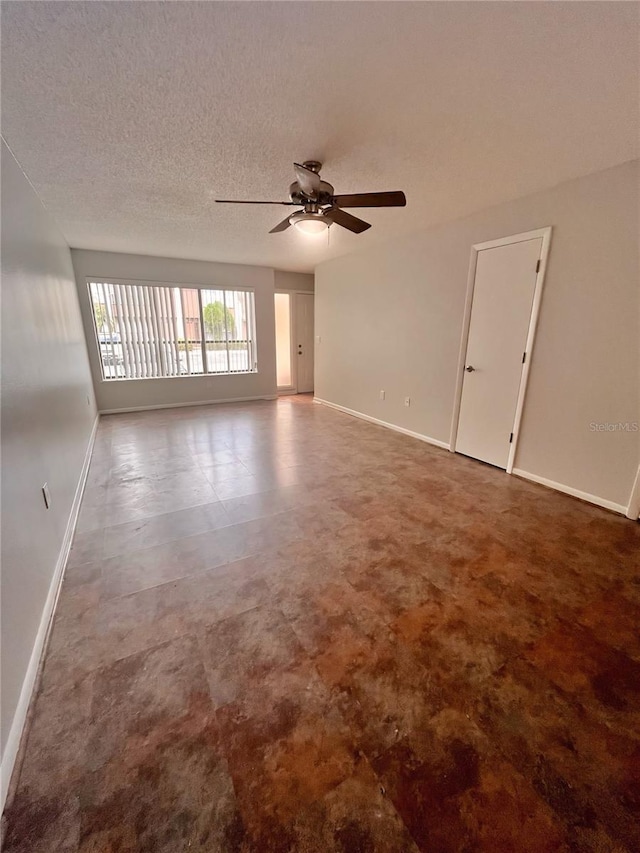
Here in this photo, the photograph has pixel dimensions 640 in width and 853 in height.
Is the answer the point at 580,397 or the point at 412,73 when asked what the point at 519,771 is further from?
the point at 412,73

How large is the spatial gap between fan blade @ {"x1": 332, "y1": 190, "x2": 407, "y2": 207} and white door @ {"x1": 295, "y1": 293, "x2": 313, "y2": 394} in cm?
502

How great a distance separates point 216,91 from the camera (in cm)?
174

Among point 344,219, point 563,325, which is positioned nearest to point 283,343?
point 344,219

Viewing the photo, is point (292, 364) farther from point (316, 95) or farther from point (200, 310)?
point (316, 95)

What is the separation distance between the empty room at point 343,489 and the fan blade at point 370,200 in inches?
1.5

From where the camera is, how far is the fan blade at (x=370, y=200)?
222 cm

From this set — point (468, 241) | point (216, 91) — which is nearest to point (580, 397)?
point (468, 241)

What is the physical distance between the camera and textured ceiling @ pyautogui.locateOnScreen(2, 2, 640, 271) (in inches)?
52.8

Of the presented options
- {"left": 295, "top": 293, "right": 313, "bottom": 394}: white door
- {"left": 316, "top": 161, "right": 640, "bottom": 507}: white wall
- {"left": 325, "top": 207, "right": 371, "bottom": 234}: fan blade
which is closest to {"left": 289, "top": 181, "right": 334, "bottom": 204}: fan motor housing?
{"left": 325, "top": 207, "right": 371, "bottom": 234}: fan blade

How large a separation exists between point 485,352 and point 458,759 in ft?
10.7

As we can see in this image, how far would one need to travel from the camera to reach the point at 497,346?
3.42 meters

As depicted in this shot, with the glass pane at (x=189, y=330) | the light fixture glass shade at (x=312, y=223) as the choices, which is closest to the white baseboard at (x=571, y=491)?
the light fixture glass shade at (x=312, y=223)

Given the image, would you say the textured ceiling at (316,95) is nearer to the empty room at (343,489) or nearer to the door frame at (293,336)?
the empty room at (343,489)

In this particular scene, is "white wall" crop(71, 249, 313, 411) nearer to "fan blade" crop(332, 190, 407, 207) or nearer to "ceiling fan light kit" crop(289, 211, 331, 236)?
"ceiling fan light kit" crop(289, 211, 331, 236)
